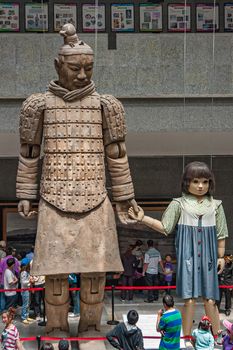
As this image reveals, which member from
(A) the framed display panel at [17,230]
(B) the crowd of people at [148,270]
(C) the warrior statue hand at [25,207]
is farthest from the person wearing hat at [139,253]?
(C) the warrior statue hand at [25,207]

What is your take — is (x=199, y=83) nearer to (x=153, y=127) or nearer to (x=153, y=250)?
(x=153, y=127)

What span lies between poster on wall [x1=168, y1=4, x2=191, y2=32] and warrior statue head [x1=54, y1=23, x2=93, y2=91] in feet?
16.7

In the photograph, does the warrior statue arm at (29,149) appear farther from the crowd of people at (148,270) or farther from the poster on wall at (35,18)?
the poster on wall at (35,18)

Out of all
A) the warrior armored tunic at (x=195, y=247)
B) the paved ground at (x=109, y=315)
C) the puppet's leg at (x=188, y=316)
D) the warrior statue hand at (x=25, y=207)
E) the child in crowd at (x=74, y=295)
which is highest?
the warrior statue hand at (x=25, y=207)

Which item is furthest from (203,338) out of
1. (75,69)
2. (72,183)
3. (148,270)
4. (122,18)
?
(122,18)

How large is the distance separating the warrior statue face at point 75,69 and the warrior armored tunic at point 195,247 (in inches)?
67.1

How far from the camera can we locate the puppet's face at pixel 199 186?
8805 millimetres

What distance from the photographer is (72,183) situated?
8.57 meters

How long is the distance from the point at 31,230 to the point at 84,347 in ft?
19.0

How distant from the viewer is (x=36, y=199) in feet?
29.4

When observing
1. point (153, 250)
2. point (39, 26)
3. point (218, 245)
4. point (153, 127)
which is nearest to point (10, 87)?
point (39, 26)

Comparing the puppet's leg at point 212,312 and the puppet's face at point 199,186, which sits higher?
the puppet's face at point 199,186

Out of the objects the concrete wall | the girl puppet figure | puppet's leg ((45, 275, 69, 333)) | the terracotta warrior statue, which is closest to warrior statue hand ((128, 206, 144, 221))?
the girl puppet figure

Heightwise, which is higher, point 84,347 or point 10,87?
point 10,87
